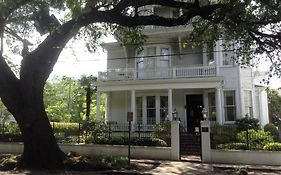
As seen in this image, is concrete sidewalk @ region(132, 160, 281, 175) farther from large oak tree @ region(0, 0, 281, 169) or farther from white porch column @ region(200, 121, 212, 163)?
large oak tree @ region(0, 0, 281, 169)

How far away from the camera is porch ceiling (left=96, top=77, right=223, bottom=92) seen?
23.1m

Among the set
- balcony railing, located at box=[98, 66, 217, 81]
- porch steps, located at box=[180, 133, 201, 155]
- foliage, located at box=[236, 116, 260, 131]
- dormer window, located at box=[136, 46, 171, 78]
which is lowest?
porch steps, located at box=[180, 133, 201, 155]

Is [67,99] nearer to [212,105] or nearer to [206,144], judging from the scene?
[212,105]

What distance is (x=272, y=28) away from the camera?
545 inches

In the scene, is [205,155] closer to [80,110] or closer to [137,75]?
[137,75]

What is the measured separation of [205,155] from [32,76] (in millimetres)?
8675

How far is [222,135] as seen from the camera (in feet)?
66.7

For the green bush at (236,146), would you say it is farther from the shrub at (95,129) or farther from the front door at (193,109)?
the front door at (193,109)

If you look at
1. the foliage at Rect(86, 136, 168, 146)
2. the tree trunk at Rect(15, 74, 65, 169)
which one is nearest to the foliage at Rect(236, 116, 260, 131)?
the foliage at Rect(86, 136, 168, 146)

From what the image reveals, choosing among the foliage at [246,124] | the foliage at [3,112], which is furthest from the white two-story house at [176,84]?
the foliage at [3,112]

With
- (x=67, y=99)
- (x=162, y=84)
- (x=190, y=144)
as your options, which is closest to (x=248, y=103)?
(x=162, y=84)

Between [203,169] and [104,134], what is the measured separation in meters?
8.33

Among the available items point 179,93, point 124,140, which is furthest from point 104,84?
point 124,140

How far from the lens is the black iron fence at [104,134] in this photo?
19.3m
